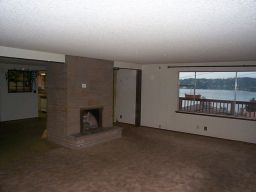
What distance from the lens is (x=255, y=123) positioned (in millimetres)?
5441

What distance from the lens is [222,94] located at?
20.4 ft

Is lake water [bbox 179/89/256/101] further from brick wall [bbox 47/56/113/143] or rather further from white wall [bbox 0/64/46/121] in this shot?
white wall [bbox 0/64/46/121]

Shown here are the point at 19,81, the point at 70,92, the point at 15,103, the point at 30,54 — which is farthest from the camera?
the point at 19,81

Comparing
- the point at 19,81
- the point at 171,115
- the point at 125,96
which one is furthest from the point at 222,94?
the point at 19,81

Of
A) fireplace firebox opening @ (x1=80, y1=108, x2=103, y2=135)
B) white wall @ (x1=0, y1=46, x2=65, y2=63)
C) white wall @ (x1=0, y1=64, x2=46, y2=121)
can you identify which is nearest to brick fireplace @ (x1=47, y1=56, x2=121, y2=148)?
fireplace firebox opening @ (x1=80, y1=108, x2=103, y2=135)

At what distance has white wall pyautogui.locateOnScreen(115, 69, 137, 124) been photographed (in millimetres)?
7594

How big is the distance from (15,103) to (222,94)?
7326 millimetres

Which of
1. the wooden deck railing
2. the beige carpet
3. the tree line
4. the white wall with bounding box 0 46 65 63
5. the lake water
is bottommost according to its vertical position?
the beige carpet

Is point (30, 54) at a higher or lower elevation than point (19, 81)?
higher

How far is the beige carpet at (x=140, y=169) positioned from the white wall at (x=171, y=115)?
49cm

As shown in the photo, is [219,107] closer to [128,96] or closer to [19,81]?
[128,96]

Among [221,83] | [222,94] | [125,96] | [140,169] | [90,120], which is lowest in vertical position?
[140,169]

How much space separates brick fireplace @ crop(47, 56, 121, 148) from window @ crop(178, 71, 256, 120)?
Result: 2.60 meters

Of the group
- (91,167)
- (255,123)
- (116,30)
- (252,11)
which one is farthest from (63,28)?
(255,123)
